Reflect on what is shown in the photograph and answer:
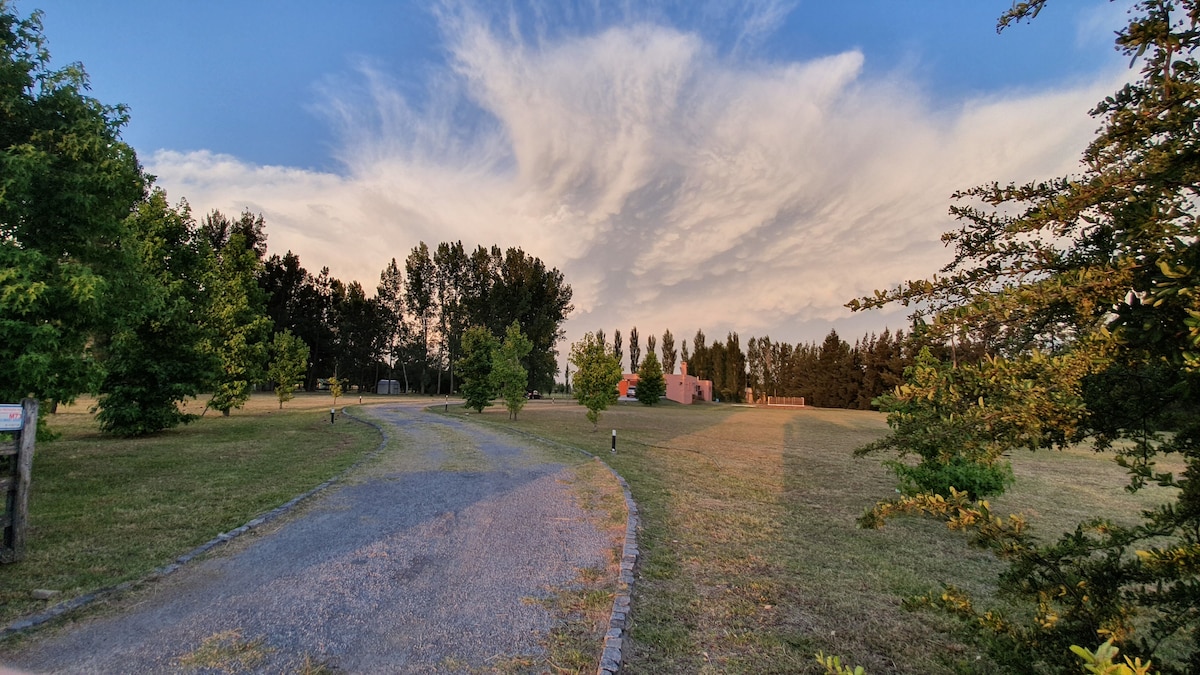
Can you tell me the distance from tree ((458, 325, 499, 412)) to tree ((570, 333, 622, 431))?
7590 mm

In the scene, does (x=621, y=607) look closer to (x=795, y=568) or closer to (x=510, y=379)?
(x=795, y=568)

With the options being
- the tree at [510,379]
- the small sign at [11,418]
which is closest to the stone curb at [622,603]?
the small sign at [11,418]

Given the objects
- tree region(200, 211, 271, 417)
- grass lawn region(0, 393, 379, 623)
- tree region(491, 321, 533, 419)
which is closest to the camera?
grass lawn region(0, 393, 379, 623)

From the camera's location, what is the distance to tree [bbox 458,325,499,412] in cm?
2911

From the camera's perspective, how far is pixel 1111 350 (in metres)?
1.49

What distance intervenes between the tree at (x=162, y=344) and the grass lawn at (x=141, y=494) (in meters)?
0.77

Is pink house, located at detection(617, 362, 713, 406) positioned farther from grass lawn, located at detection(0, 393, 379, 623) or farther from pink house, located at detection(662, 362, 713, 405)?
grass lawn, located at detection(0, 393, 379, 623)

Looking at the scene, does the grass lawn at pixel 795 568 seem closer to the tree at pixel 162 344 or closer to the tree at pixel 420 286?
the tree at pixel 162 344

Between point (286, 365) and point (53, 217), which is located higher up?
point (53, 217)

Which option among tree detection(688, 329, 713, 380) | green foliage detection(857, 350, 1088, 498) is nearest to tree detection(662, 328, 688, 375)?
tree detection(688, 329, 713, 380)

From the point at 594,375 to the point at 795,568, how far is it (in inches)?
644

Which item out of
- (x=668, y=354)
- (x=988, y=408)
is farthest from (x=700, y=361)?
(x=988, y=408)

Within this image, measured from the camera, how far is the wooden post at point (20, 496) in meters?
4.80

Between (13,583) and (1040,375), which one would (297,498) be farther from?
(1040,375)
